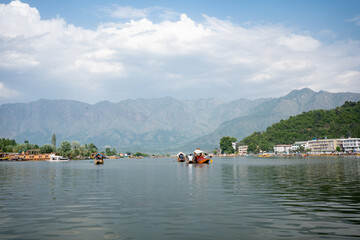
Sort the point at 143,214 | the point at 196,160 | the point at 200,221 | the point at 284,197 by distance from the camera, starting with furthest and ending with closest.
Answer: the point at 196,160 → the point at 284,197 → the point at 143,214 → the point at 200,221

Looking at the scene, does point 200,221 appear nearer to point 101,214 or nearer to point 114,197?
point 101,214

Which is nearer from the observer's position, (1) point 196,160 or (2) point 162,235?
(2) point 162,235

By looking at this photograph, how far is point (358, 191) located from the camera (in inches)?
1350

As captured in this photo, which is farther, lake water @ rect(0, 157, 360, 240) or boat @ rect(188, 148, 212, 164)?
boat @ rect(188, 148, 212, 164)

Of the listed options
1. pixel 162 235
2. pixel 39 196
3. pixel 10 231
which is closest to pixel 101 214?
pixel 10 231

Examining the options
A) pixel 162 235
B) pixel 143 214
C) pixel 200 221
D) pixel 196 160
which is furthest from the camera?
pixel 196 160

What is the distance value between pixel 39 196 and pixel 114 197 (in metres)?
8.38

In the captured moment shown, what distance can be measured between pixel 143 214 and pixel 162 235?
6.49 m

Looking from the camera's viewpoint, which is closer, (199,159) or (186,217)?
(186,217)

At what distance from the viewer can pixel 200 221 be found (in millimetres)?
21000

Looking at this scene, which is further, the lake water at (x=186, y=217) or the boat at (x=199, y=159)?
the boat at (x=199, y=159)

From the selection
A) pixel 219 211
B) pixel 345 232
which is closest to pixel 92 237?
pixel 219 211

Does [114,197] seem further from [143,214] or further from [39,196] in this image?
[143,214]

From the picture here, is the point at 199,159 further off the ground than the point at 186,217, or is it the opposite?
the point at 186,217
